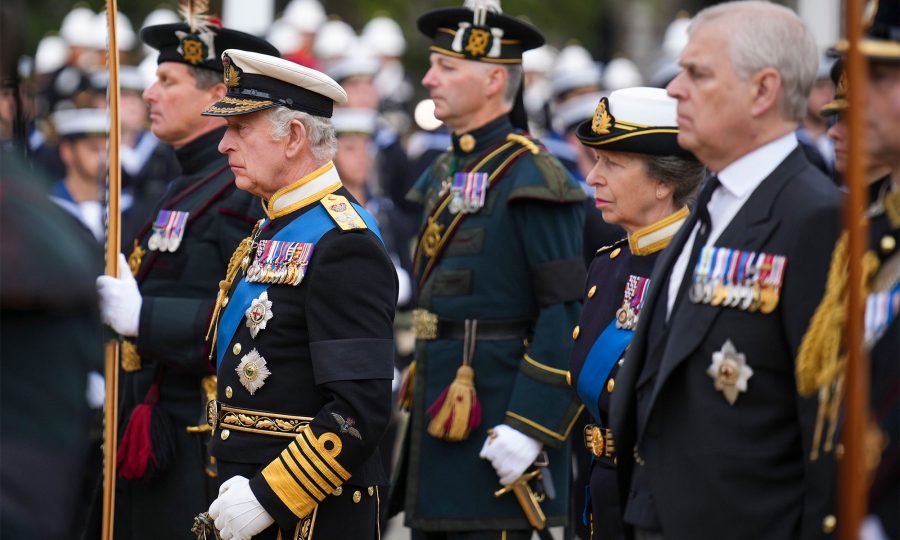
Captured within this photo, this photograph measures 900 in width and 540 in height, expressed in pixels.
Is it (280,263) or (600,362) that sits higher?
(280,263)

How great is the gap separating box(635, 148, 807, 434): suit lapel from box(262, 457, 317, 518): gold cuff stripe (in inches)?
46.5

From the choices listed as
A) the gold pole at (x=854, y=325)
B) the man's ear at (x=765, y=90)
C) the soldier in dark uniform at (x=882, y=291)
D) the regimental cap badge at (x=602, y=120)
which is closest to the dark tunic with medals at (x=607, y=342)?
the regimental cap badge at (x=602, y=120)

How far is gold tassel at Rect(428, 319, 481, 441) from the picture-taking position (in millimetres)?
5621

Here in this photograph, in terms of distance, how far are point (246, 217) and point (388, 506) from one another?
1371 millimetres

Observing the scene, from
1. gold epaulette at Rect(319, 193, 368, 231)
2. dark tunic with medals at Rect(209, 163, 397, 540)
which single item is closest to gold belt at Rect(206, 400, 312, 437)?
dark tunic with medals at Rect(209, 163, 397, 540)

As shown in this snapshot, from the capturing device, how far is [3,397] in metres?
2.39

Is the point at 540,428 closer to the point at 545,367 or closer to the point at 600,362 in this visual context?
the point at 545,367

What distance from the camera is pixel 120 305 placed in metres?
5.20

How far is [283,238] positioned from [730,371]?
1.61 m

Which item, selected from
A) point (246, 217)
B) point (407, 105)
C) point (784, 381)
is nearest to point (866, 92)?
point (784, 381)

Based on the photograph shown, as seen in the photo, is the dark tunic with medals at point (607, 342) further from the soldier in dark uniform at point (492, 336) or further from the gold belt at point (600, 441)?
the soldier in dark uniform at point (492, 336)

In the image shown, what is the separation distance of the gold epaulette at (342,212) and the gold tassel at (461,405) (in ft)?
4.45

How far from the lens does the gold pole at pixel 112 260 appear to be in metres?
4.65

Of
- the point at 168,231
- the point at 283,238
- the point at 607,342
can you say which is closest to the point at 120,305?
the point at 168,231
